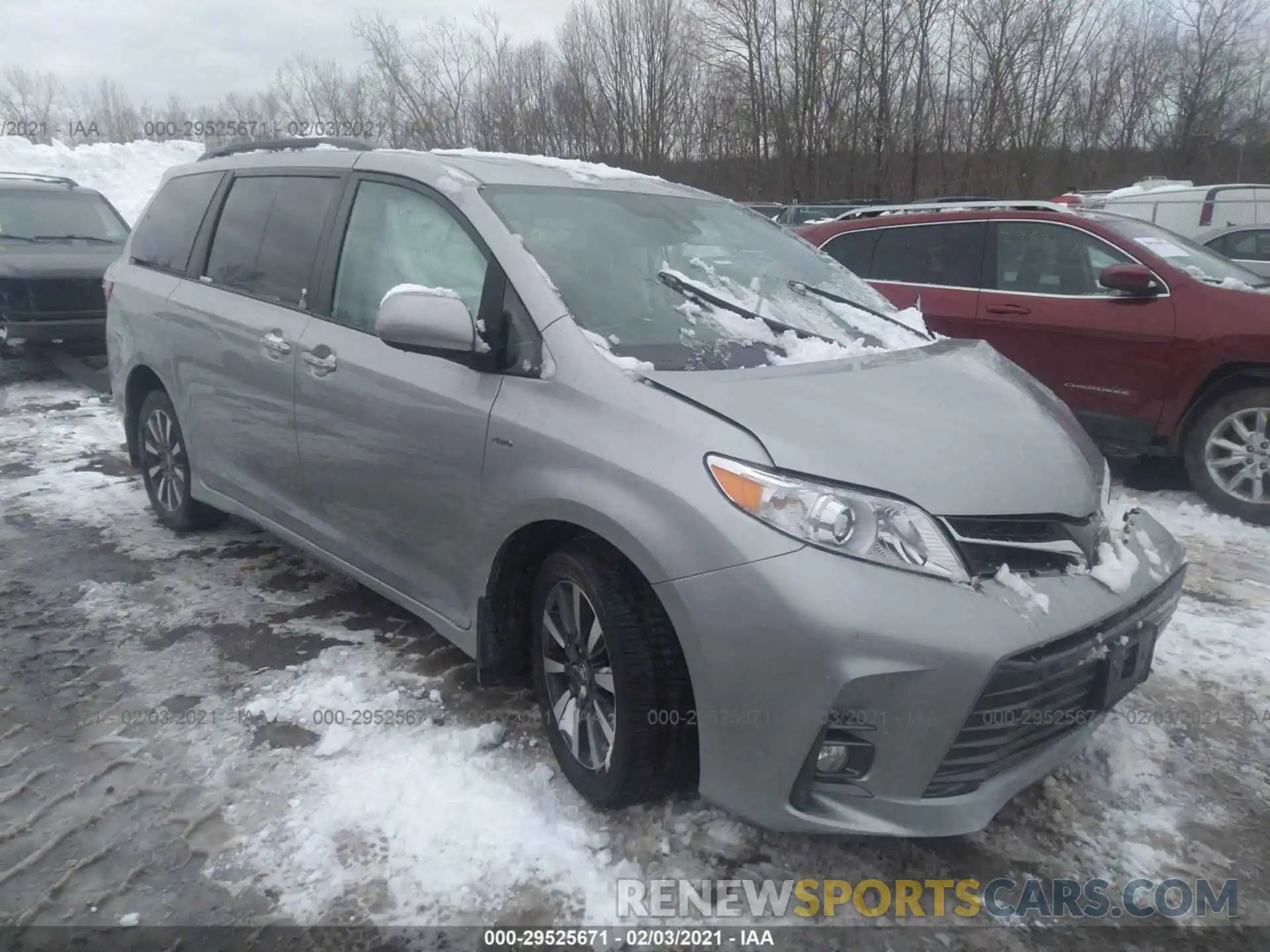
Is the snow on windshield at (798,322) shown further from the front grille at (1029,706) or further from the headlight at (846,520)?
the front grille at (1029,706)

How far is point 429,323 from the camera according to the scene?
9.04ft

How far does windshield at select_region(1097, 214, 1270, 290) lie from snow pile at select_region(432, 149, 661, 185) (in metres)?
3.70

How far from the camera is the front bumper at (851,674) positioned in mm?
2127

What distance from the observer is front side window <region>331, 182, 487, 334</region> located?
3072mm

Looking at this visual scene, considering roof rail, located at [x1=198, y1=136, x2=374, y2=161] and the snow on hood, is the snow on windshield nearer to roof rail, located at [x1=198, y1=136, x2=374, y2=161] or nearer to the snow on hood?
roof rail, located at [x1=198, y1=136, x2=374, y2=161]

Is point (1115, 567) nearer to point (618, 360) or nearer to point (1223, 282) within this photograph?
point (618, 360)

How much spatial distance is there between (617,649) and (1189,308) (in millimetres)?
4642

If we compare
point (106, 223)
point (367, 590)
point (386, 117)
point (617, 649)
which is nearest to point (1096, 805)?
point (617, 649)

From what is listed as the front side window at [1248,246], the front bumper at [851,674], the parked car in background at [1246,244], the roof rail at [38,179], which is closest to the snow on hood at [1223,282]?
the front bumper at [851,674]

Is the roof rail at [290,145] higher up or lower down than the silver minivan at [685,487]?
higher up

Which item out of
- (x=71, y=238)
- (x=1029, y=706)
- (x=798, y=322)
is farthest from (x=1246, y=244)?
(x=71, y=238)

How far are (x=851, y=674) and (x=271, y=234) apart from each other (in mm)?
3186

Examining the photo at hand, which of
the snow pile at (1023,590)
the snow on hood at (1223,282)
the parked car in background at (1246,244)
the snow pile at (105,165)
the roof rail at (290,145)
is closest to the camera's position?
the snow pile at (1023,590)

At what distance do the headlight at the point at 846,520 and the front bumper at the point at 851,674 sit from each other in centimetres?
4
